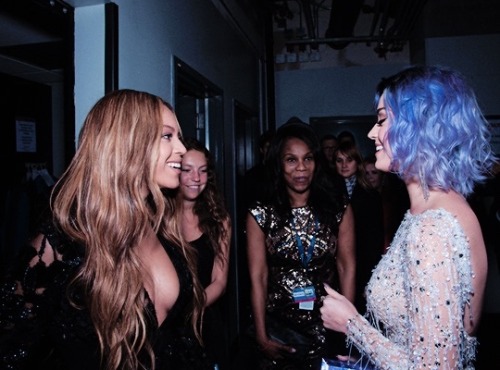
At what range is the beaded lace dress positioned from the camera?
3.63ft

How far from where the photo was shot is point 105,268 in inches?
51.9

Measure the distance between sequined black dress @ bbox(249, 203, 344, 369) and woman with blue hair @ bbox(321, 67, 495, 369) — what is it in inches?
30.4

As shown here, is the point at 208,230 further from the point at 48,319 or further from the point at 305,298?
the point at 48,319

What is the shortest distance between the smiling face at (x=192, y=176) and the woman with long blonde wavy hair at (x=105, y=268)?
0.99 m

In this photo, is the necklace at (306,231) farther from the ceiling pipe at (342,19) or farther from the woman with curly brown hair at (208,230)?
the ceiling pipe at (342,19)

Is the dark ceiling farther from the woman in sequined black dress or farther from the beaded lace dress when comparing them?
the beaded lace dress

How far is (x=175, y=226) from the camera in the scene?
1770mm

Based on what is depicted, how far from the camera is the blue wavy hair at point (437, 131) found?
129 cm

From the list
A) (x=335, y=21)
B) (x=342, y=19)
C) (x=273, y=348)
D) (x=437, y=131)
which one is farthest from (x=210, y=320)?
(x=335, y=21)

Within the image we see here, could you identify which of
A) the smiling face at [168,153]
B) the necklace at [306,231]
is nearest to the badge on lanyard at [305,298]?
the necklace at [306,231]

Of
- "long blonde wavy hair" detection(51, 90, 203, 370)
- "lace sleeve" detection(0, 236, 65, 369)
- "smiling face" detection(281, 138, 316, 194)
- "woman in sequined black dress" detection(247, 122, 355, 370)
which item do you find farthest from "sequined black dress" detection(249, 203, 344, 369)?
"lace sleeve" detection(0, 236, 65, 369)

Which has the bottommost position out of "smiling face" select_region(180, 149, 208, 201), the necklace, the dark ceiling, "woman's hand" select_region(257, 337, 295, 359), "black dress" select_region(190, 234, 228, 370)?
"woman's hand" select_region(257, 337, 295, 359)

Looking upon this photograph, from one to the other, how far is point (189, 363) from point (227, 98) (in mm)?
3319

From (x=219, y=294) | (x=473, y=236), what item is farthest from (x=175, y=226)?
(x=473, y=236)
